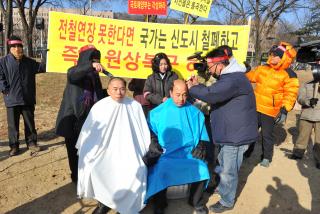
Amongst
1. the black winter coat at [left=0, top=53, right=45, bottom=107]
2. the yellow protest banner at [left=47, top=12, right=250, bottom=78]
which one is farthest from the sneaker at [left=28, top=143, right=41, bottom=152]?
the yellow protest banner at [left=47, top=12, right=250, bottom=78]

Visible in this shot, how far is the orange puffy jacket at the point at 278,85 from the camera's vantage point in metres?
5.24

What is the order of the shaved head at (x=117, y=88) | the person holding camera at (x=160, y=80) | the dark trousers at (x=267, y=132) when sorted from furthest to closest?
the dark trousers at (x=267, y=132) < the person holding camera at (x=160, y=80) < the shaved head at (x=117, y=88)

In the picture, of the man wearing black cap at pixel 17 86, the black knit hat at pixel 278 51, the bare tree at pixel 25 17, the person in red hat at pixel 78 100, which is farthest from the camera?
the bare tree at pixel 25 17

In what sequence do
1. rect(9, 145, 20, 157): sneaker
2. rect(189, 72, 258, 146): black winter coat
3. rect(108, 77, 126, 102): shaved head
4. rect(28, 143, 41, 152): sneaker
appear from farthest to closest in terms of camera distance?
rect(28, 143, 41, 152): sneaker < rect(9, 145, 20, 157): sneaker < rect(108, 77, 126, 102): shaved head < rect(189, 72, 258, 146): black winter coat

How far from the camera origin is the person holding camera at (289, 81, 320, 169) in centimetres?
558

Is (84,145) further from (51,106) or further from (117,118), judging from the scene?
(51,106)

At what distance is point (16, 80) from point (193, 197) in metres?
3.45

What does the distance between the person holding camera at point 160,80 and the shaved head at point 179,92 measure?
31.3 inches

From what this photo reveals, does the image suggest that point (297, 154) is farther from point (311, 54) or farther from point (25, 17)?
point (25, 17)

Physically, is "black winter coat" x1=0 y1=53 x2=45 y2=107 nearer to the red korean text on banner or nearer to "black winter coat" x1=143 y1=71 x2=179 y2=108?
the red korean text on banner

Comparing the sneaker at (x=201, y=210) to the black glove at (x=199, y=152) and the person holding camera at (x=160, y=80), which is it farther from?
the person holding camera at (x=160, y=80)

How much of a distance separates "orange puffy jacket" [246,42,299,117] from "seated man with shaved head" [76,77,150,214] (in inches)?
93.0

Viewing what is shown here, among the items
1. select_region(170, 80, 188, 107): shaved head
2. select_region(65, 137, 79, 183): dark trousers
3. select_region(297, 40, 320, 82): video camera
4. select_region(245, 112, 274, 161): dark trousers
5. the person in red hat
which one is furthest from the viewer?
select_region(245, 112, 274, 161): dark trousers

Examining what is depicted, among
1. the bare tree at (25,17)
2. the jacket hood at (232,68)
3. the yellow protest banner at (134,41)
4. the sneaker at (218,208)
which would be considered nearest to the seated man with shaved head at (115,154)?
the sneaker at (218,208)
